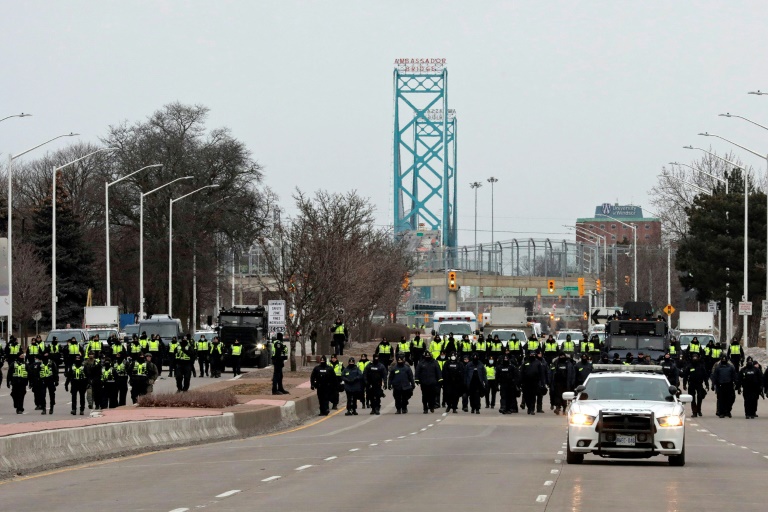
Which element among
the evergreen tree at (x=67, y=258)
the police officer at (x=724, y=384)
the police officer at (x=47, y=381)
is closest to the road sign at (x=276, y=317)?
the police officer at (x=47, y=381)

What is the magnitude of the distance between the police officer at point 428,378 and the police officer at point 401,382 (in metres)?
0.22

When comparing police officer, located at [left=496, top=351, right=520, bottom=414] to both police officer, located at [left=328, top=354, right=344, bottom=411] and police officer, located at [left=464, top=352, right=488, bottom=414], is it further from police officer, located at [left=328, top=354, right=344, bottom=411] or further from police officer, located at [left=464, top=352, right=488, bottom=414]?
police officer, located at [left=328, top=354, right=344, bottom=411]

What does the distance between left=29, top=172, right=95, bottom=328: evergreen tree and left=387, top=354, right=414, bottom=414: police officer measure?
1980 inches

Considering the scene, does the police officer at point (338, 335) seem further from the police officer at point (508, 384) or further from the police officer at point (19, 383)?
the police officer at point (19, 383)

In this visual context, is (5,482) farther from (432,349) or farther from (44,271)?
(44,271)

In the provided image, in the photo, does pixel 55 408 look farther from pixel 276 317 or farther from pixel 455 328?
pixel 455 328

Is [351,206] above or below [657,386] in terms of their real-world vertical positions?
above

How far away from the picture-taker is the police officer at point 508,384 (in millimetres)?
38375

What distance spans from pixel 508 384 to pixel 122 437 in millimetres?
15106

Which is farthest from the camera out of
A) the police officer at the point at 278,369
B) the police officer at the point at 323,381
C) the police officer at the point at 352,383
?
the police officer at the point at 278,369

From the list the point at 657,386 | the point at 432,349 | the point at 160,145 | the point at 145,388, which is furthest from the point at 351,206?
the point at 657,386

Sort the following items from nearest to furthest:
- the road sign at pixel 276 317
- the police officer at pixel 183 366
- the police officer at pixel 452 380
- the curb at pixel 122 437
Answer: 1. the curb at pixel 122 437
2. the police officer at pixel 452 380
3. the police officer at pixel 183 366
4. the road sign at pixel 276 317

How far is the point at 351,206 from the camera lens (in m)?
83.4

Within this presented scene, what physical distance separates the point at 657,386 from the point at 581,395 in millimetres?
1156
